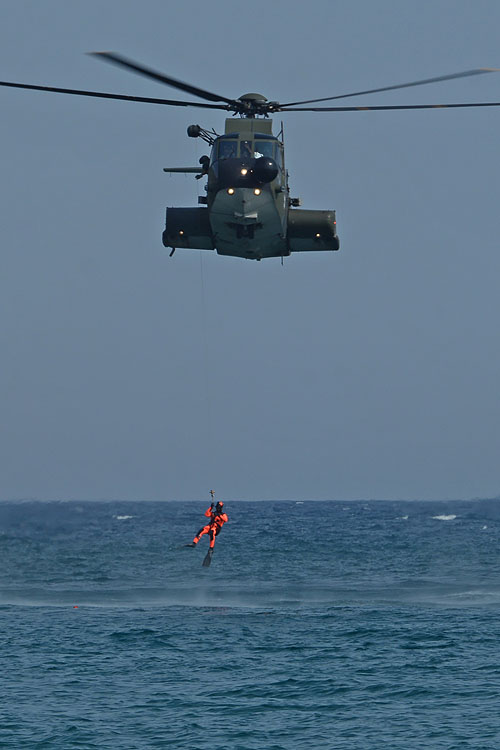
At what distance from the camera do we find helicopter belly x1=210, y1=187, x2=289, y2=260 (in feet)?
100

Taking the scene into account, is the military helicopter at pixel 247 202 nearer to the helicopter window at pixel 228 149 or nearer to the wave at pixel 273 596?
the helicopter window at pixel 228 149

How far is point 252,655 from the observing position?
5041 cm

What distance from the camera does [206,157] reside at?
32906 mm

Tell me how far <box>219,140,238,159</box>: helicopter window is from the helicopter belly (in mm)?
1251

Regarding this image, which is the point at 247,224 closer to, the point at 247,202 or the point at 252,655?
the point at 247,202

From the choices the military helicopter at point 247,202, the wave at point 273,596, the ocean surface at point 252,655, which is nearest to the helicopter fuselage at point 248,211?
the military helicopter at point 247,202

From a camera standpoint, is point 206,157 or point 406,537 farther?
point 406,537

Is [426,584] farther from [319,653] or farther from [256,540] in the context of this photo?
[256,540]

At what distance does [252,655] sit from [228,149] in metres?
27.9

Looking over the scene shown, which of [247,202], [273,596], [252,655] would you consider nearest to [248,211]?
[247,202]

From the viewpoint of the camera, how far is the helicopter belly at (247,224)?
100ft

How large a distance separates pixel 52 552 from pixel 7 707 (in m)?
67.7

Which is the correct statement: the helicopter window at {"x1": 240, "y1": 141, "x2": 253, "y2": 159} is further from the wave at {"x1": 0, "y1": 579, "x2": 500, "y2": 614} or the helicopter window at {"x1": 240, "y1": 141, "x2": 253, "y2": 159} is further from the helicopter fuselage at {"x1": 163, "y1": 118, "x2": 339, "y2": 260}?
the wave at {"x1": 0, "y1": 579, "x2": 500, "y2": 614}

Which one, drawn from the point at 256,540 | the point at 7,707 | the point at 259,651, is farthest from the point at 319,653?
the point at 256,540
